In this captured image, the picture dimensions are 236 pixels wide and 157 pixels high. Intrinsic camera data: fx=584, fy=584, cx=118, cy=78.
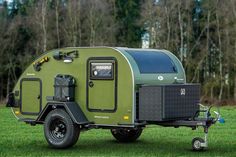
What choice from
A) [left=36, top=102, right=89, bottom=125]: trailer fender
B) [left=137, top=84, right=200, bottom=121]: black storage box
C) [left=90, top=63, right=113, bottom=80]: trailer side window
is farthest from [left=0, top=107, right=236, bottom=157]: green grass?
[left=90, top=63, right=113, bottom=80]: trailer side window

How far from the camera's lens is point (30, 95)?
13.8 metres

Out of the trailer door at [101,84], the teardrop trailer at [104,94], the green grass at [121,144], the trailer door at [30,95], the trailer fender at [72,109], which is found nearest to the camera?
the teardrop trailer at [104,94]

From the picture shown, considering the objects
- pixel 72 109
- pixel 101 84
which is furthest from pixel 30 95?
pixel 101 84

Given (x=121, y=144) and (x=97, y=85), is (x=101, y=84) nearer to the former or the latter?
(x=97, y=85)

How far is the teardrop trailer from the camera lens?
488 inches

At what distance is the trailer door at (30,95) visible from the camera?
1377cm

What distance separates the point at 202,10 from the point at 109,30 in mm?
7946

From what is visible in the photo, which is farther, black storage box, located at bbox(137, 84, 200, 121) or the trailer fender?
the trailer fender

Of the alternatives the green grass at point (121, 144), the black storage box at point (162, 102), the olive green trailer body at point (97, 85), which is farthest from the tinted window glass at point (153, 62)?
the green grass at point (121, 144)

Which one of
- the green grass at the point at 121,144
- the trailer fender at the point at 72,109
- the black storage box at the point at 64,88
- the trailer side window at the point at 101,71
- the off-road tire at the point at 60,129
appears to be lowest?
the green grass at the point at 121,144

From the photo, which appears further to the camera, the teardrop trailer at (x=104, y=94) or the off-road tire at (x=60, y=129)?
the off-road tire at (x=60, y=129)

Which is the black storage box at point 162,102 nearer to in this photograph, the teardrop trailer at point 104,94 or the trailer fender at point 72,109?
the teardrop trailer at point 104,94

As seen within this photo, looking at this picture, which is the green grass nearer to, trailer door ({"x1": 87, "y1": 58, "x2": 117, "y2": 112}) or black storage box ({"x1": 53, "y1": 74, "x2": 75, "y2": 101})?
trailer door ({"x1": 87, "y1": 58, "x2": 117, "y2": 112})

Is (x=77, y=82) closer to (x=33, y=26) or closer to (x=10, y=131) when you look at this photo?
(x=10, y=131)
